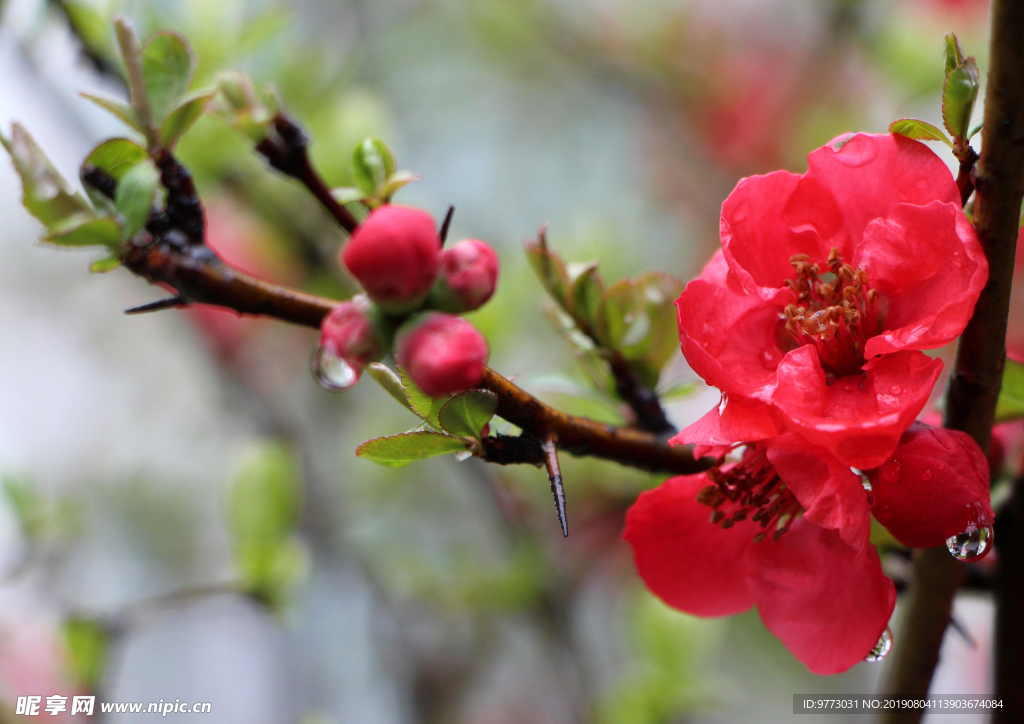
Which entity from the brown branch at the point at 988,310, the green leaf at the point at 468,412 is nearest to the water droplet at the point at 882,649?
the brown branch at the point at 988,310

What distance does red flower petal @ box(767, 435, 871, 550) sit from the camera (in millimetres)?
322

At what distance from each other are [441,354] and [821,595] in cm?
24

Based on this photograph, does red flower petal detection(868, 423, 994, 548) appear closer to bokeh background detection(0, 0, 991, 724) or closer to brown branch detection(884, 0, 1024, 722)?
brown branch detection(884, 0, 1024, 722)

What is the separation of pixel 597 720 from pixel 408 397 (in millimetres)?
688

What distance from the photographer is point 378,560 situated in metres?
1.21

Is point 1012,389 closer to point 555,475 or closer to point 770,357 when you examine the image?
point 770,357

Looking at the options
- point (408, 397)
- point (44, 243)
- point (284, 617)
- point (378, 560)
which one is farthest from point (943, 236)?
point (378, 560)

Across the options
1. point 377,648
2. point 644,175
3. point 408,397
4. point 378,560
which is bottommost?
point 377,648

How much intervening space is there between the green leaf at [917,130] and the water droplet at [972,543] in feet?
0.53

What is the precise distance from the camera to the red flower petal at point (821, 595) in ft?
1.18

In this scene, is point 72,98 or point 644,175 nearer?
point 72,98

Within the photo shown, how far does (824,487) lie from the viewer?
327 mm

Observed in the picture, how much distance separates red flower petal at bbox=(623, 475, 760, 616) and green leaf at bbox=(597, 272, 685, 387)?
4.0 inches

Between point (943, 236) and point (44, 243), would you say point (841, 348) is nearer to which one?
point (943, 236)
